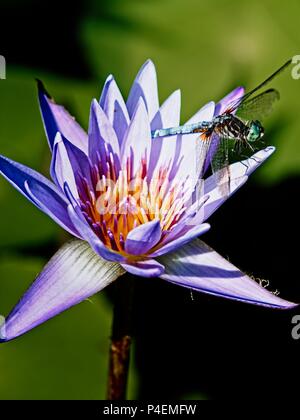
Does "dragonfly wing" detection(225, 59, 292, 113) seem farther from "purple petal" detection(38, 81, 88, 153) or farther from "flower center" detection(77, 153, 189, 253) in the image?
"purple petal" detection(38, 81, 88, 153)

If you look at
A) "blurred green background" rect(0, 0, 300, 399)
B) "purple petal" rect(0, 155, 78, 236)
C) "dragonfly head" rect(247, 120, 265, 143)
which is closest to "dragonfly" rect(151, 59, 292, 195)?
"dragonfly head" rect(247, 120, 265, 143)

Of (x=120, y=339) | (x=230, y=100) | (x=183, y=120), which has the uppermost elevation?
(x=183, y=120)

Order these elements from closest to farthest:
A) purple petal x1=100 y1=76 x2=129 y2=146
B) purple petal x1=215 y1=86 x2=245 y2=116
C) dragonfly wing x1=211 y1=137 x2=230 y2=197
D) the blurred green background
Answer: dragonfly wing x1=211 y1=137 x2=230 y2=197 < purple petal x1=100 y1=76 x2=129 y2=146 < purple petal x1=215 y1=86 x2=245 y2=116 < the blurred green background

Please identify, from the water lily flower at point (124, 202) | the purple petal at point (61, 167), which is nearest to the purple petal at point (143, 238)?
the water lily flower at point (124, 202)

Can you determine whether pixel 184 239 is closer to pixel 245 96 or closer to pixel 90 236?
pixel 90 236

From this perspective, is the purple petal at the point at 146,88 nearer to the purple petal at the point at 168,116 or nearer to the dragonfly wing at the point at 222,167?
the purple petal at the point at 168,116

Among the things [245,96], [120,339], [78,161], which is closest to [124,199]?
[78,161]
